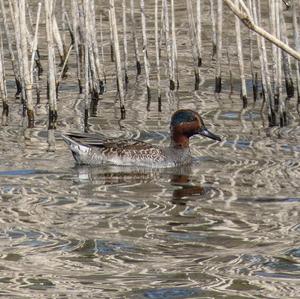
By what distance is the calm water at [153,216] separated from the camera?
700 cm

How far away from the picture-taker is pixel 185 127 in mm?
11945

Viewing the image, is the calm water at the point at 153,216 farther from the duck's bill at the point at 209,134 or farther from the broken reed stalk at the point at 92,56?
the broken reed stalk at the point at 92,56

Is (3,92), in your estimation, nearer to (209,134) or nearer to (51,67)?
(51,67)

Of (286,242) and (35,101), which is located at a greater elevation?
(35,101)

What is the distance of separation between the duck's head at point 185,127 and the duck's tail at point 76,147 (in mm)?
1130

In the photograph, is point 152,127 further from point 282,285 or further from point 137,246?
point 282,285

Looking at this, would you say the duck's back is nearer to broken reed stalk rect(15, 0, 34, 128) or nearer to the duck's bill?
the duck's bill

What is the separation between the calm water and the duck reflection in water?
0.04ft

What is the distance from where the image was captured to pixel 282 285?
22.6ft

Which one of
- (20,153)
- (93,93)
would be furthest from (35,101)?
(20,153)

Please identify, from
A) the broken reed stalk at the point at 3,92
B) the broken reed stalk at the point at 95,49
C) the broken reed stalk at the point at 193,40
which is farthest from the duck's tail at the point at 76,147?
the broken reed stalk at the point at 193,40

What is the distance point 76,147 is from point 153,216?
7.94 feet

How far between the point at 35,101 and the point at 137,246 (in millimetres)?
6626

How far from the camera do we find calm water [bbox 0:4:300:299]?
23.0ft
